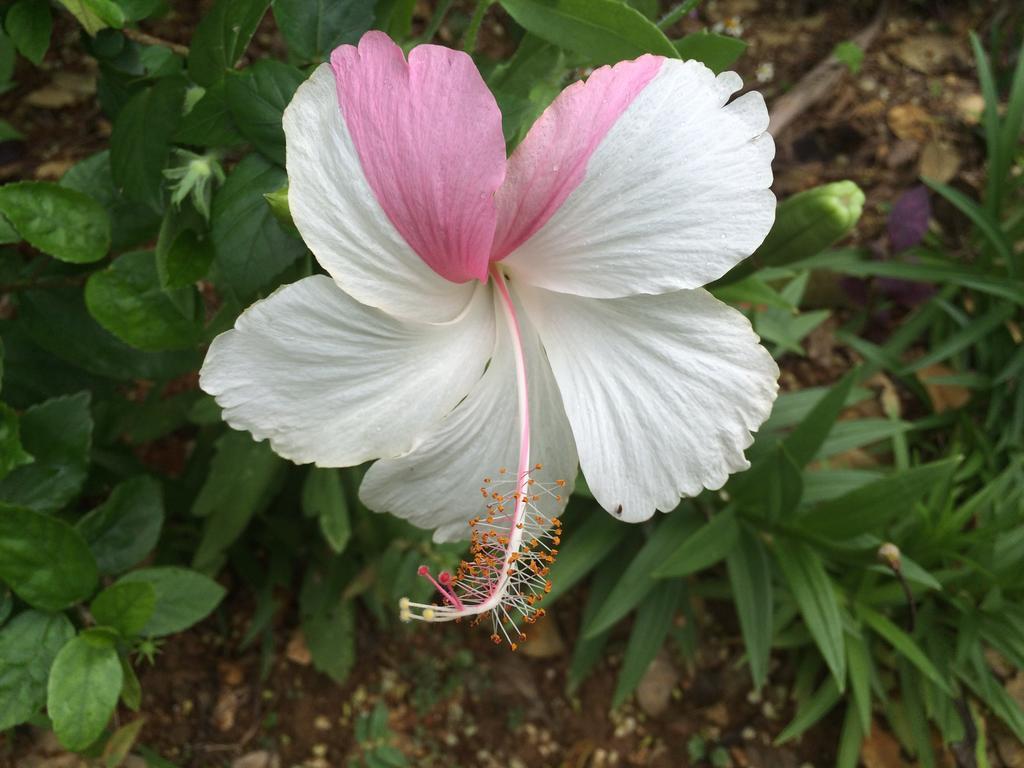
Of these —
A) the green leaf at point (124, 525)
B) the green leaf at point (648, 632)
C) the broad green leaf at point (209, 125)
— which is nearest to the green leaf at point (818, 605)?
the green leaf at point (648, 632)

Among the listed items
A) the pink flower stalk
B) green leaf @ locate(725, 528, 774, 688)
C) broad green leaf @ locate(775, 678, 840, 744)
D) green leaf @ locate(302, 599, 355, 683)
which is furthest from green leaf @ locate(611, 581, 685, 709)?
the pink flower stalk

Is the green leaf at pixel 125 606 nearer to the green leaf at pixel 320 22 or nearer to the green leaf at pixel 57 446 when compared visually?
the green leaf at pixel 57 446

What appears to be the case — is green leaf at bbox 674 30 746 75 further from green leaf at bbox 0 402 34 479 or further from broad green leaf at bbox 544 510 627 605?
broad green leaf at bbox 544 510 627 605

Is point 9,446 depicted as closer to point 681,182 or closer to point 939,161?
point 681,182

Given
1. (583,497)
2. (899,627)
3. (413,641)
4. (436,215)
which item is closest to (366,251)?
(436,215)

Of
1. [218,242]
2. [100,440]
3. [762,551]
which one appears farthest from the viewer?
[762,551]

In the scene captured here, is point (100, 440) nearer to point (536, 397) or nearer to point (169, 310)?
point (169, 310)
